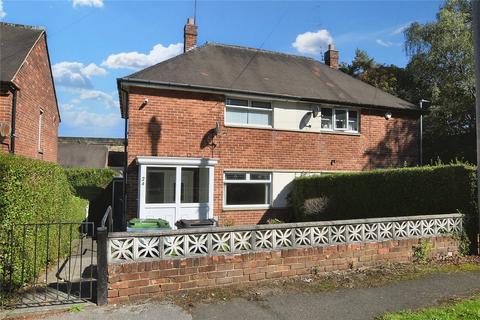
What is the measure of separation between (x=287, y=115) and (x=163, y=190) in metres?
5.27

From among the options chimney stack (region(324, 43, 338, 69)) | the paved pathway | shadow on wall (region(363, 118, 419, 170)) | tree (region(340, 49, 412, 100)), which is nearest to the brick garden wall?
the paved pathway

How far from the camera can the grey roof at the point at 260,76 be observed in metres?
13.8

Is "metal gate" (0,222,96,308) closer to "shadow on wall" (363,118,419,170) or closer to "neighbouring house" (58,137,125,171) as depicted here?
"shadow on wall" (363,118,419,170)

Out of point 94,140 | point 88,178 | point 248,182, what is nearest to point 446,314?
point 248,182

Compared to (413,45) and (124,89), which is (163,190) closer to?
(124,89)

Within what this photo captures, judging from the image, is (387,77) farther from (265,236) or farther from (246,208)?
(265,236)

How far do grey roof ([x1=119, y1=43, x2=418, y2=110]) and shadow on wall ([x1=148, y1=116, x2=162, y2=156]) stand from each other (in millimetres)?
1251

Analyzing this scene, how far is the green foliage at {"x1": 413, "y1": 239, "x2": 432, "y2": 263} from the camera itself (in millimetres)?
8008

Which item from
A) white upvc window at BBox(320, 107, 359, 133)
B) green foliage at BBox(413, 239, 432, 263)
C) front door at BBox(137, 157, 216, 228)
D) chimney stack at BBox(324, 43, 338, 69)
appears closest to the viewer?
green foliage at BBox(413, 239, 432, 263)

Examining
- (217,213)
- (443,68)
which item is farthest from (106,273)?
(443,68)

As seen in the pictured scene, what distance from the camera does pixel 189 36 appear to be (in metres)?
17.2

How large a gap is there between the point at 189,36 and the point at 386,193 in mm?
10639

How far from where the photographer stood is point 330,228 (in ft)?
24.3

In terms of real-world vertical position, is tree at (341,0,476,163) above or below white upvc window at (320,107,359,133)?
above
